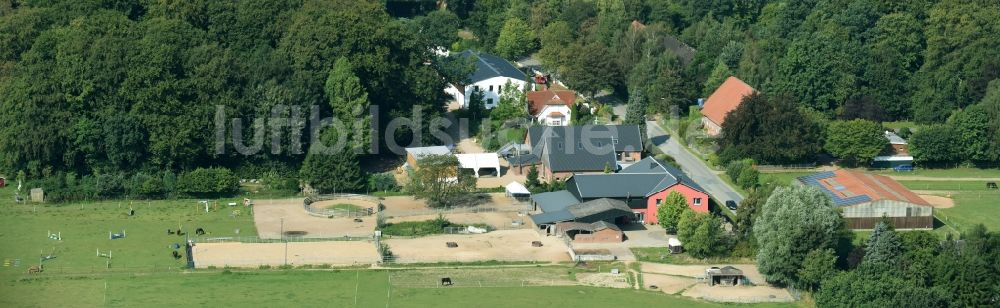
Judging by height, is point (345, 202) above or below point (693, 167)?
below

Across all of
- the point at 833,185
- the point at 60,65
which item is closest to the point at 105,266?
the point at 60,65

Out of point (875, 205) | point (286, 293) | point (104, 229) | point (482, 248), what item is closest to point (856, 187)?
point (875, 205)

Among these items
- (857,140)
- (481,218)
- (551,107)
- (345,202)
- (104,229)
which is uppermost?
(551,107)

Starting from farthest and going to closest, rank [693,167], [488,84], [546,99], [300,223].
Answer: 1. [488,84]
2. [546,99]
3. [693,167]
4. [300,223]

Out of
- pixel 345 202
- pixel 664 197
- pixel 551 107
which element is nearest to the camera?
pixel 664 197

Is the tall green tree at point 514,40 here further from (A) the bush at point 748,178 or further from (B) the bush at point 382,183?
(A) the bush at point 748,178

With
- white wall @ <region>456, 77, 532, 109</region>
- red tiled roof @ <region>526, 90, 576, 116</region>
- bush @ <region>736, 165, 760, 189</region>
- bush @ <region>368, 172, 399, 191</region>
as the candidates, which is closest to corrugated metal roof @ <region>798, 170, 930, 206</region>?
bush @ <region>736, 165, 760, 189</region>

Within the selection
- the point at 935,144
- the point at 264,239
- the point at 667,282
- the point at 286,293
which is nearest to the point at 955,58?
the point at 935,144

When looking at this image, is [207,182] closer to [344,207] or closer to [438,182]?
[344,207]

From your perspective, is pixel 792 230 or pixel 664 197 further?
pixel 664 197
